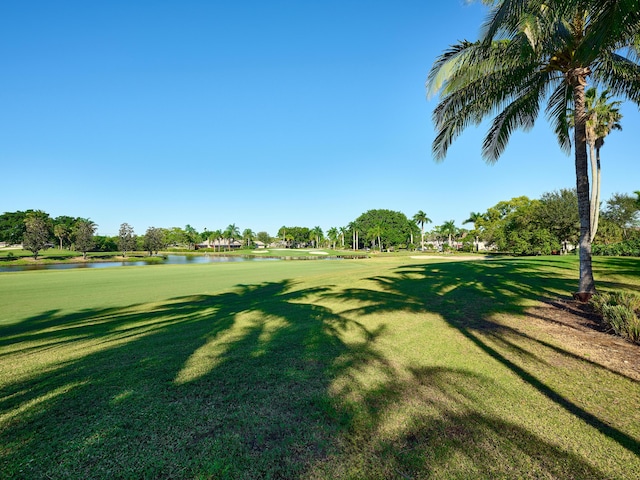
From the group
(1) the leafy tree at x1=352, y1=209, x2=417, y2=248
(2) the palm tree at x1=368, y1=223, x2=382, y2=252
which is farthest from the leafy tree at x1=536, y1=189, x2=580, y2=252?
(1) the leafy tree at x1=352, y1=209, x2=417, y2=248

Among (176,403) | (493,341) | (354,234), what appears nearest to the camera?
(176,403)

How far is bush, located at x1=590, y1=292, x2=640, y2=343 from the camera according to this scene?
5102 mm

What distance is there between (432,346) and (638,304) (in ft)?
17.4

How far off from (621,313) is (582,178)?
15.8 feet

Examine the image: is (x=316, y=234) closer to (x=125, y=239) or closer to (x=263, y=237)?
(x=263, y=237)

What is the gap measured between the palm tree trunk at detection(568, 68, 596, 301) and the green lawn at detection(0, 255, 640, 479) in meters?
3.45

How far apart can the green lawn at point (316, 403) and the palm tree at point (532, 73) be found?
19.7 ft

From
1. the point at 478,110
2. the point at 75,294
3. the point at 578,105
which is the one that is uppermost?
the point at 478,110

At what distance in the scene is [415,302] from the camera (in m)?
8.62

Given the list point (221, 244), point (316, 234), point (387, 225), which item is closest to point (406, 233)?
point (387, 225)

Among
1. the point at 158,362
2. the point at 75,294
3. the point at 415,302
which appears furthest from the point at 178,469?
the point at 75,294

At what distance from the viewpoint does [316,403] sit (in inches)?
124

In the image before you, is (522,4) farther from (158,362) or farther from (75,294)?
(75,294)

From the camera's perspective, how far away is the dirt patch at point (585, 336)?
4.28m
